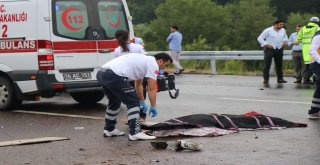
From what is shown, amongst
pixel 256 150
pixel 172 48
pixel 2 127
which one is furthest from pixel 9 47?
pixel 172 48

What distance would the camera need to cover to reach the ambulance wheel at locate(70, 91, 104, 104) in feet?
41.9

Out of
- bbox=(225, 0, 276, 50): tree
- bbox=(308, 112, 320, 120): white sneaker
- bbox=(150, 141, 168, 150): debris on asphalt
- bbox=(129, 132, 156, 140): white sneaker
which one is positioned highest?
bbox=(150, 141, 168, 150): debris on asphalt

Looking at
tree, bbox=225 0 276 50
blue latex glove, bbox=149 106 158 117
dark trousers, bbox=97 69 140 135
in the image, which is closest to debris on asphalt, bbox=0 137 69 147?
dark trousers, bbox=97 69 140 135

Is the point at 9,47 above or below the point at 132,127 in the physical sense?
above

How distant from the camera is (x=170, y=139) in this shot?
820 cm

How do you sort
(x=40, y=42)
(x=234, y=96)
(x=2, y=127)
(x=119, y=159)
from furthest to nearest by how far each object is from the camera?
(x=234, y=96)
(x=40, y=42)
(x=2, y=127)
(x=119, y=159)

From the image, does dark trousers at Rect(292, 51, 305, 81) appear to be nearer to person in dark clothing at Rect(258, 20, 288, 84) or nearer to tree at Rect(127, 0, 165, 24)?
person in dark clothing at Rect(258, 20, 288, 84)

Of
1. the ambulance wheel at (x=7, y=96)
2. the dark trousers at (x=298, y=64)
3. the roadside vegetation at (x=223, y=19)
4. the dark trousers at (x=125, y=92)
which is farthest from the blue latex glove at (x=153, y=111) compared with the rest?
the roadside vegetation at (x=223, y=19)

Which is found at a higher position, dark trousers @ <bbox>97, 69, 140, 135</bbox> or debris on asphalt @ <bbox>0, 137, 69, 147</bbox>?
dark trousers @ <bbox>97, 69, 140, 135</bbox>

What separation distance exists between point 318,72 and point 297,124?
137 cm

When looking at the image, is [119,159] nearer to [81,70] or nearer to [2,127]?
[2,127]

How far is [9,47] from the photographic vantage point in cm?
1141

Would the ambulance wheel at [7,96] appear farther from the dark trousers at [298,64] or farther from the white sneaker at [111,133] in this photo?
the dark trousers at [298,64]

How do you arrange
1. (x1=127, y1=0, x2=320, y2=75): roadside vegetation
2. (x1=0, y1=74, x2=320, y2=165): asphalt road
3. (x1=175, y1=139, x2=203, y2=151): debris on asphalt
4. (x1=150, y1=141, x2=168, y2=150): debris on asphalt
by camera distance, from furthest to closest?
(x1=127, y1=0, x2=320, y2=75): roadside vegetation
(x1=150, y1=141, x2=168, y2=150): debris on asphalt
(x1=175, y1=139, x2=203, y2=151): debris on asphalt
(x1=0, y1=74, x2=320, y2=165): asphalt road
